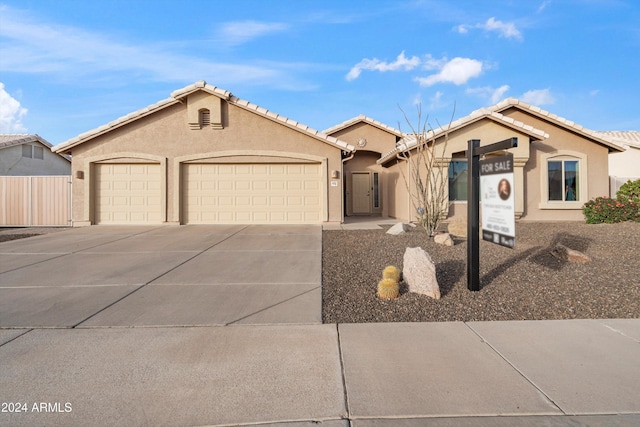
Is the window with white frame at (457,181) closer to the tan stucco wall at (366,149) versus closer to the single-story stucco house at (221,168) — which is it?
the single-story stucco house at (221,168)

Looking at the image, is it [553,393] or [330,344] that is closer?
[553,393]

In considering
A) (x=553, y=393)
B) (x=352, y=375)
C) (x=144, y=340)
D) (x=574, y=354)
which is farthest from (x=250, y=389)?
(x=574, y=354)

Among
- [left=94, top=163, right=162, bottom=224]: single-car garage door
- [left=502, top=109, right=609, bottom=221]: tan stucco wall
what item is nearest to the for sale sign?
[left=502, top=109, right=609, bottom=221]: tan stucco wall

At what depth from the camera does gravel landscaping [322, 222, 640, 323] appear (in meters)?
4.79

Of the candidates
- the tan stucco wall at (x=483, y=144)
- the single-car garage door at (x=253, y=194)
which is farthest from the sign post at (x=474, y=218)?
the single-car garage door at (x=253, y=194)

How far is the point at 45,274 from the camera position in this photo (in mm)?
6805

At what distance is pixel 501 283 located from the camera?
229 inches

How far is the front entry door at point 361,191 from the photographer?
65.2 ft

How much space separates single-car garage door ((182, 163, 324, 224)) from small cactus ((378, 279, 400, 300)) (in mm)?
8925

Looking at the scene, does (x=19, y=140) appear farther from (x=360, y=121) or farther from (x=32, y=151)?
(x=360, y=121)

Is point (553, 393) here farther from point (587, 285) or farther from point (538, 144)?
point (538, 144)

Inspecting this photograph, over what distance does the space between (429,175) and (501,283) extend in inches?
192

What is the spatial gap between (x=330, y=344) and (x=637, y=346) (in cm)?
311

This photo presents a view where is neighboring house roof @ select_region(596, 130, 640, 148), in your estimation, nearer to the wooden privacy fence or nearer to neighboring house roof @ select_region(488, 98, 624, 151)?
neighboring house roof @ select_region(488, 98, 624, 151)
